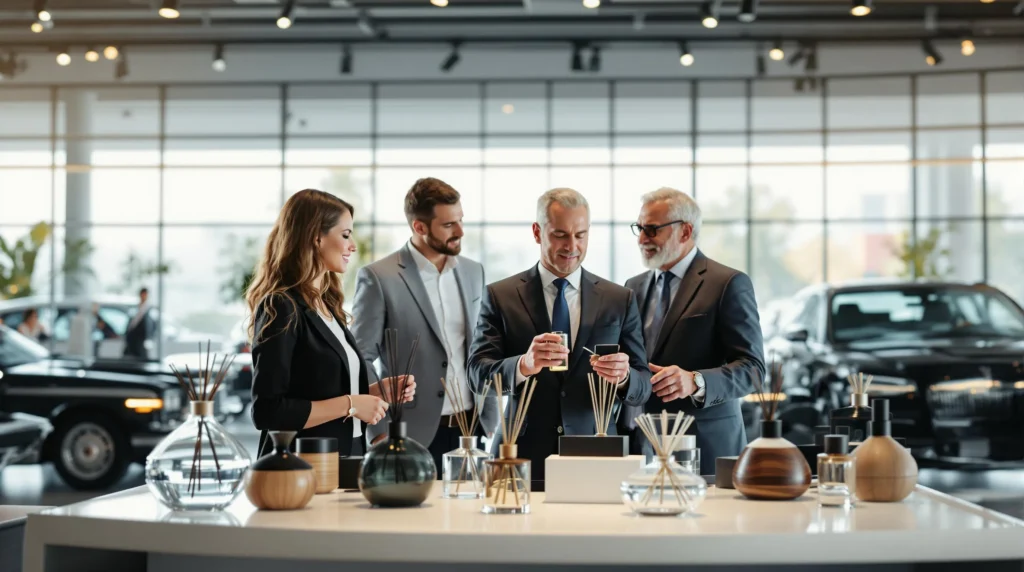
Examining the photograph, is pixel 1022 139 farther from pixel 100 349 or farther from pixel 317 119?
pixel 100 349

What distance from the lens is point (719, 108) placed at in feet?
53.5

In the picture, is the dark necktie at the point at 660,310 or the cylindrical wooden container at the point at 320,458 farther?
the dark necktie at the point at 660,310

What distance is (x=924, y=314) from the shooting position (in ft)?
26.9

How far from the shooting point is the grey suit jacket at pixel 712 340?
12.1 ft

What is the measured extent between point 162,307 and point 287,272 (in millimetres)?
15082

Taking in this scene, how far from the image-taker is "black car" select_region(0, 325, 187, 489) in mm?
8297

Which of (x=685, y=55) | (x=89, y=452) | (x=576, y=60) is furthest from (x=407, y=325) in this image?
(x=576, y=60)

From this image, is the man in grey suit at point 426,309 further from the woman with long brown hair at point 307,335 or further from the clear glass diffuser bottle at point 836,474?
the clear glass diffuser bottle at point 836,474

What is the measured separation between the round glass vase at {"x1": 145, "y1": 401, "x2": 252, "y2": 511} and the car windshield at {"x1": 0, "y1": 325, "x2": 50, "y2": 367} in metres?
7.11

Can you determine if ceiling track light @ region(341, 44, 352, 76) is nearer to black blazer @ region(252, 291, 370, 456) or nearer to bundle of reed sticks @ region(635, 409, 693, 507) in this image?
black blazer @ region(252, 291, 370, 456)

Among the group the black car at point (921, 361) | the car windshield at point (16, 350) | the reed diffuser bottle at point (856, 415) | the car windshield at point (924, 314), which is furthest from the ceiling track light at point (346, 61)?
the reed diffuser bottle at point (856, 415)

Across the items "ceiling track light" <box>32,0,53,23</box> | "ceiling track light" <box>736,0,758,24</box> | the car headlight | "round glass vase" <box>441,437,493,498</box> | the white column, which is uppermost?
"ceiling track light" <box>32,0,53,23</box>

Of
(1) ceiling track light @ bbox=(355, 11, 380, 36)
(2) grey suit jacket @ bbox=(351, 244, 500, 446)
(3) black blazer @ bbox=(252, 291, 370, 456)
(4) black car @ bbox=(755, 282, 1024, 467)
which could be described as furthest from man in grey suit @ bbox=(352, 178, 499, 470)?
(1) ceiling track light @ bbox=(355, 11, 380, 36)

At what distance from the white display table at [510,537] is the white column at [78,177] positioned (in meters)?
16.0
